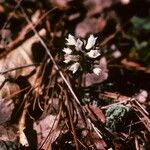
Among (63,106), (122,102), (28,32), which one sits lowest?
(122,102)

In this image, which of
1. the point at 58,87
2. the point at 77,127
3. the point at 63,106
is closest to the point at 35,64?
the point at 58,87

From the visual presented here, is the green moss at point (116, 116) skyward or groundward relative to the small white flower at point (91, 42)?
groundward

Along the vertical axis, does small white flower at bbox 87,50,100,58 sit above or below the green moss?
above

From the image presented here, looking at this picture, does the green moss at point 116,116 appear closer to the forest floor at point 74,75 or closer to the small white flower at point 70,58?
the forest floor at point 74,75

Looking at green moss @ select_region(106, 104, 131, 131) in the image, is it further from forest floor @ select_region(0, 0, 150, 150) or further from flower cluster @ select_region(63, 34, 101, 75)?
flower cluster @ select_region(63, 34, 101, 75)

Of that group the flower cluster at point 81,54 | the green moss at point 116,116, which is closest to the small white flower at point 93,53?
the flower cluster at point 81,54

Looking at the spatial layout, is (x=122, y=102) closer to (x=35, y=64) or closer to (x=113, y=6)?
(x=35, y=64)

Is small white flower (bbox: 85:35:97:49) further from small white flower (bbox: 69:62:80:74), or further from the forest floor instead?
small white flower (bbox: 69:62:80:74)

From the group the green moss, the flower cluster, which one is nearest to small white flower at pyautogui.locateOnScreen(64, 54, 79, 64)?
the flower cluster

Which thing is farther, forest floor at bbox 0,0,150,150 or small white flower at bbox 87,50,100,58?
small white flower at bbox 87,50,100,58
